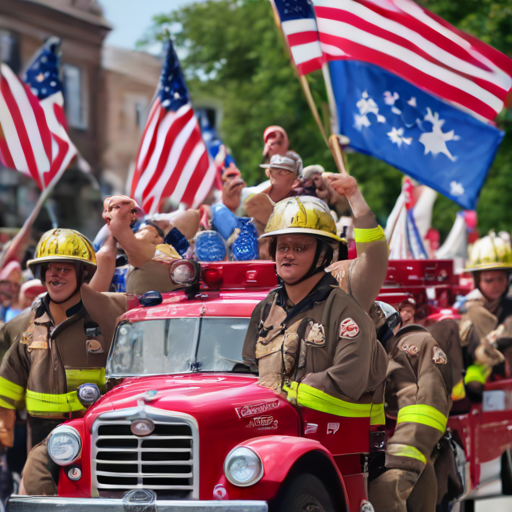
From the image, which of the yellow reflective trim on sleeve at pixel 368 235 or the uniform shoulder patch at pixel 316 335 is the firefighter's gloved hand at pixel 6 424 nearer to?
the uniform shoulder patch at pixel 316 335

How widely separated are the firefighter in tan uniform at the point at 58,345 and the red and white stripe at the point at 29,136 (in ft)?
17.4

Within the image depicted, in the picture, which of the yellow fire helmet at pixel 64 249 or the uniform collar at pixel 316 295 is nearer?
the uniform collar at pixel 316 295

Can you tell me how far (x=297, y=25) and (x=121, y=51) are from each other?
2736 centimetres

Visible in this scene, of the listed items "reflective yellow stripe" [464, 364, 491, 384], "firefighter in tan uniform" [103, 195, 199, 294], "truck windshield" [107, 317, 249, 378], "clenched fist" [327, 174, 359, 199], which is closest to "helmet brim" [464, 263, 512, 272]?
"reflective yellow stripe" [464, 364, 491, 384]

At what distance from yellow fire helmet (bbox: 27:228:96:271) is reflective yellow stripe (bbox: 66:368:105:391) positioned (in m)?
0.79

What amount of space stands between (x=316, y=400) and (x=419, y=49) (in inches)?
204

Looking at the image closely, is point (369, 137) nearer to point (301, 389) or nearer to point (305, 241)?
point (305, 241)

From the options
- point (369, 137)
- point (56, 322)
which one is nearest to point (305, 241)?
point (56, 322)

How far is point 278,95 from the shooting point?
90.9 feet

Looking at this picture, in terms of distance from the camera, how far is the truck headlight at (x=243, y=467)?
5.70 metres

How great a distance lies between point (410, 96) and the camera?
1034 centimetres

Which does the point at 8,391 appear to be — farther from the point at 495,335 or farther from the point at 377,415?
the point at 495,335

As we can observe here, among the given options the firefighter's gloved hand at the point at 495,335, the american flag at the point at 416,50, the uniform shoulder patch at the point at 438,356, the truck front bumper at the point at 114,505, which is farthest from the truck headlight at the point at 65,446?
the american flag at the point at 416,50

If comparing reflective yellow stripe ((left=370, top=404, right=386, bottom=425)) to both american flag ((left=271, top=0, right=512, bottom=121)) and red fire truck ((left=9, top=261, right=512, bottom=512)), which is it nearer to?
red fire truck ((left=9, top=261, right=512, bottom=512))
